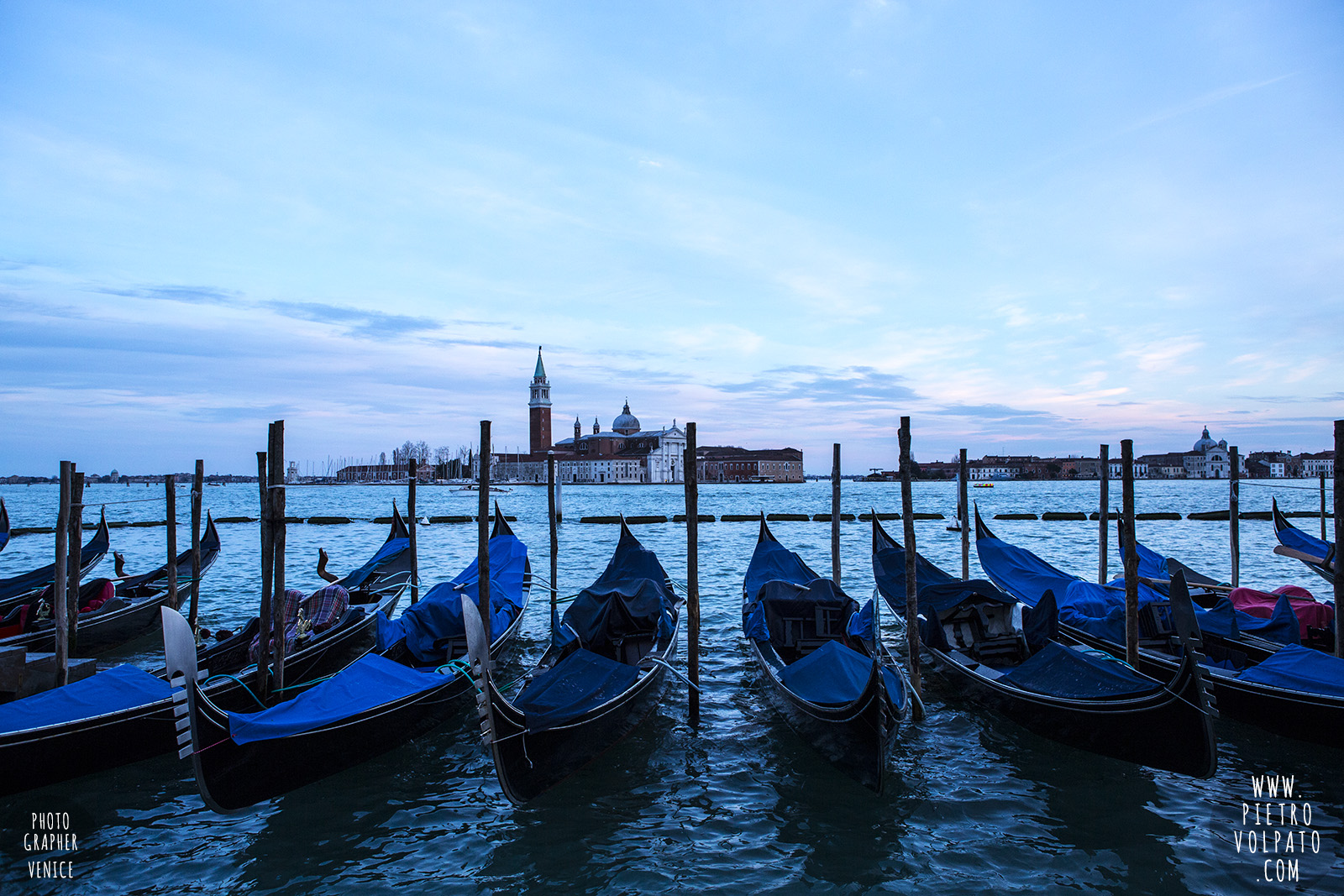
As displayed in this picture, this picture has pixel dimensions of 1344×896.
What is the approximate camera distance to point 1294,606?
6652mm

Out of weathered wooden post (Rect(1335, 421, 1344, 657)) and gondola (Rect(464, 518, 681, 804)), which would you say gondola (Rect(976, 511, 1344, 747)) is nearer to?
weathered wooden post (Rect(1335, 421, 1344, 657))

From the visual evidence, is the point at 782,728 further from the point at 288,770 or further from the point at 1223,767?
the point at 288,770

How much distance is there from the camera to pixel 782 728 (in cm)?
550

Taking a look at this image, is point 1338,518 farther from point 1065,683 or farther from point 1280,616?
point 1065,683

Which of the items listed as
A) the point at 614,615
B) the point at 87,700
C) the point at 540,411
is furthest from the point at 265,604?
the point at 540,411

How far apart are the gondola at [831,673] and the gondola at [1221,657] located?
1.78 m

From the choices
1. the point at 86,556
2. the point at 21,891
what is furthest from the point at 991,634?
the point at 86,556

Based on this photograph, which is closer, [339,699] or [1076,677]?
[339,699]

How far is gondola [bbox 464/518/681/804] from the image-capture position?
4051 mm

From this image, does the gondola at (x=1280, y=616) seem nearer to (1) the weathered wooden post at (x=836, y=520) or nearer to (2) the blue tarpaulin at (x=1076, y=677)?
(2) the blue tarpaulin at (x=1076, y=677)

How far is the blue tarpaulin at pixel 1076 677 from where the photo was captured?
451 centimetres

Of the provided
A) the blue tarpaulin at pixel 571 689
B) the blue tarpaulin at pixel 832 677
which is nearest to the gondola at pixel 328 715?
the blue tarpaulin at pixel 571 689

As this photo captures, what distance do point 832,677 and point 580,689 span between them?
1722mm

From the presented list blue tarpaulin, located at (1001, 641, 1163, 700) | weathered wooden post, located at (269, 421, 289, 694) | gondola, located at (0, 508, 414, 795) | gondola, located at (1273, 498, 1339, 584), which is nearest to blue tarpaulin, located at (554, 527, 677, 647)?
→ weathered wooden post, located at (269, 421, 289, 694)
